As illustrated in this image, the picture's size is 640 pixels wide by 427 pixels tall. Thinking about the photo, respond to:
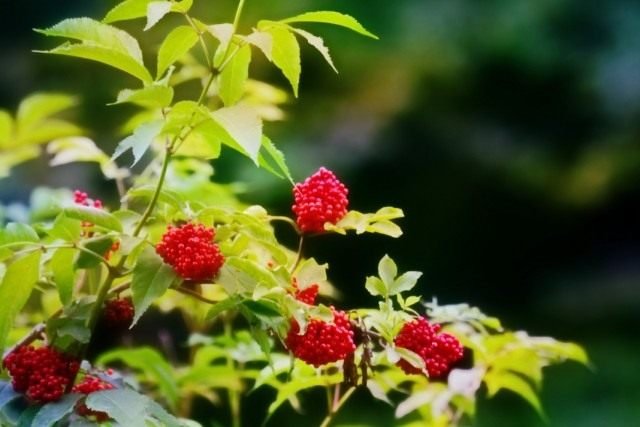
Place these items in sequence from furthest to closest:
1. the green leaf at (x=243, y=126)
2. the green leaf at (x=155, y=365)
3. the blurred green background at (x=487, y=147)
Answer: the blurred green background at (x=487, y=147)
the green leaf at (x=155, y=365)
the green leaf at (x=243, y=126)

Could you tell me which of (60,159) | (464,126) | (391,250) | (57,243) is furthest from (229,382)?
(464,126)

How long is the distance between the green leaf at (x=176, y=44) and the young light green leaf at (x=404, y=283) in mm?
171

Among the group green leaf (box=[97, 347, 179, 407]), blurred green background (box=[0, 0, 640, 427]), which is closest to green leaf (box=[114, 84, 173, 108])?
green leaf (box=[97, 347, 179, 407])

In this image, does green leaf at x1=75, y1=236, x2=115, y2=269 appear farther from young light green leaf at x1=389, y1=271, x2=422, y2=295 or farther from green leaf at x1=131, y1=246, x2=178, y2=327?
young light green leaf at x1=389, y1=271, x2=422, y2=295

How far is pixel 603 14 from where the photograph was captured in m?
2.63

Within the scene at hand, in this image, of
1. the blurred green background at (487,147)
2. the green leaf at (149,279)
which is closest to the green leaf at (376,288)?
the green leaf at (149,279)

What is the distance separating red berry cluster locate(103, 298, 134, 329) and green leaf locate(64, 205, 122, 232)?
0.06 meters

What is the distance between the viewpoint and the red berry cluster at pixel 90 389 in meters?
0.62

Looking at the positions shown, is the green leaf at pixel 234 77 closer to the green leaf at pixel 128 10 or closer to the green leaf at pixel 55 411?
the green leaf at pixel 128 10

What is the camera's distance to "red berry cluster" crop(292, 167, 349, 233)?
0.62 meters

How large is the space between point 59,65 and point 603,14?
1.27m

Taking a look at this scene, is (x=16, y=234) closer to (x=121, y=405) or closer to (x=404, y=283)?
(x=121, y=405)

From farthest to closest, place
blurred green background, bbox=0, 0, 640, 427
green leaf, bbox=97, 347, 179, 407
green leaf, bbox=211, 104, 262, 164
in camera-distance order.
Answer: blurred green background, bbox=0, 0, 640, 427
green leaf, bbox=97, 347, 179, 407
green leaf, bbox=211, 104, 262, 164

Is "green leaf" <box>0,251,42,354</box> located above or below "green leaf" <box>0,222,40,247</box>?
below
